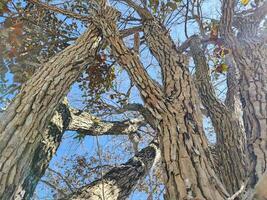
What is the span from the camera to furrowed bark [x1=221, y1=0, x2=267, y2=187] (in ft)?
6.68

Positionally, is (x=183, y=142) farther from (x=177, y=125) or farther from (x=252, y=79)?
(x=252, y=79)

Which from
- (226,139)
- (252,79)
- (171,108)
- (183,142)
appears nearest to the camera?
(183,142)

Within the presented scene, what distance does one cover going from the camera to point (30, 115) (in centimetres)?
226

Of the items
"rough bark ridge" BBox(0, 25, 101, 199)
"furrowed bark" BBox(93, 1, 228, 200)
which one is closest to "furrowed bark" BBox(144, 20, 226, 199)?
"furrowed bark" BBox(93, 1, 228, 200)

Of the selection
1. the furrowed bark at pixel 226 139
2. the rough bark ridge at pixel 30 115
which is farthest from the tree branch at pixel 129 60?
the furrowed bark at pixel 226 139

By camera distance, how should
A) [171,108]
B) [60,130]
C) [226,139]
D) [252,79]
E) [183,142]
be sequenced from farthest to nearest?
1. [60,130]
2. [226,139]
3. [252,79]
4. [171,108]
5. [183,142]

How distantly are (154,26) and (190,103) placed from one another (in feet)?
4.13

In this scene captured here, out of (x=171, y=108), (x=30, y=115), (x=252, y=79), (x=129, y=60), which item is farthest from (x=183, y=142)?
(x=252, y=79)

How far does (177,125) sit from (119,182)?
2.14 m

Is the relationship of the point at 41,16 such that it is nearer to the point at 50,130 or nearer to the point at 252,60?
the point at 50,130

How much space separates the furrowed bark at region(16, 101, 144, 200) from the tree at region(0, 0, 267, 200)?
1cm

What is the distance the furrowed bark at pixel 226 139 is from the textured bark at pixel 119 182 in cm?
106

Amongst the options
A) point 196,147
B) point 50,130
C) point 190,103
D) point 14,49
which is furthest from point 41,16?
point 196,147

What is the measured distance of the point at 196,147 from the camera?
6.57ft
